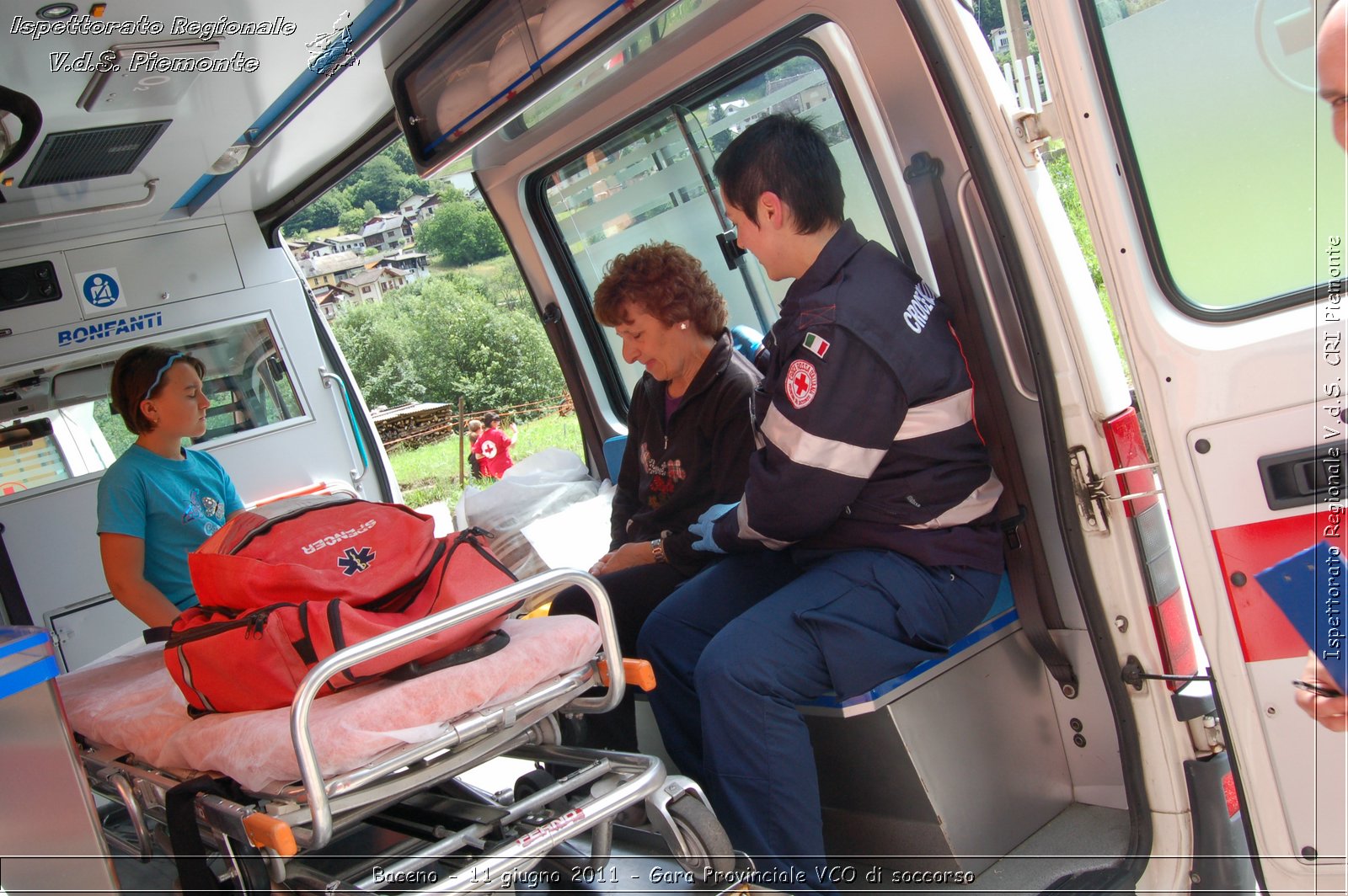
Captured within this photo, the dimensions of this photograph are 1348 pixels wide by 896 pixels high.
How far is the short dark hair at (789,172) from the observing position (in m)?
2.65

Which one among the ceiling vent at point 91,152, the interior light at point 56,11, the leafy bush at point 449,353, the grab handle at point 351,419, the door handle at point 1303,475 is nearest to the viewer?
the door handle at point 1303,475

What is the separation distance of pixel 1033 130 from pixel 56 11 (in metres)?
2.44

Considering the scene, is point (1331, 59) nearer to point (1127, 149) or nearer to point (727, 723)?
point (1127, 149)

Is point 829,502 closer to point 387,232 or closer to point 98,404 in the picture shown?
point 98,404

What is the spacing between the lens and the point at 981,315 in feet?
8.85

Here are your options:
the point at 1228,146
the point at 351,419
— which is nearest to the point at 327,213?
the point at 351,419

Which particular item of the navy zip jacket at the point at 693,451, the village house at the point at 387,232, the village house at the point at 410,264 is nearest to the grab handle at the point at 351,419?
the navy zip jacket at the point at 693,451

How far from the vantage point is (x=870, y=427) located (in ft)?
8.00

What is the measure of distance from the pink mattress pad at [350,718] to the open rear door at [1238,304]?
4.31 ft

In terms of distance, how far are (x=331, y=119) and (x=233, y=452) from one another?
73.1 inches

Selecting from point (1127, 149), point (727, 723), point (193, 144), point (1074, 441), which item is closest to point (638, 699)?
point (727, 723)

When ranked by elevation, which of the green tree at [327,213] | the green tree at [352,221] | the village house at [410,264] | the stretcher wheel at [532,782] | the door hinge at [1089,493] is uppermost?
the green tree at [327,213]

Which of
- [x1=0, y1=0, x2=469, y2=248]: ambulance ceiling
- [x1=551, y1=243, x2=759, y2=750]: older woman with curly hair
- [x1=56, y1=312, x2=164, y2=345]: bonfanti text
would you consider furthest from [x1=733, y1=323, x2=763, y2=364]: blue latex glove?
[x1=56, y1=312, x2=164, y2=345]: bonfanti text

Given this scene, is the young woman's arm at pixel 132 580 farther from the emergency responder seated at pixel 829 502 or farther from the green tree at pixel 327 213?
the green tree at pixel 327 213
